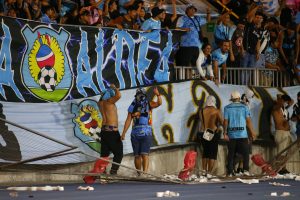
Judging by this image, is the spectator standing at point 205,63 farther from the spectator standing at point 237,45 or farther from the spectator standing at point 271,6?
the spectator standing at point 271,6

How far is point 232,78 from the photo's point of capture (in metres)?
24.5

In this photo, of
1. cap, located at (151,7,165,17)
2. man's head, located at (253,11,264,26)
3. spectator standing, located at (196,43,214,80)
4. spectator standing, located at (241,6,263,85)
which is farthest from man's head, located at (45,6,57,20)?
man's head, located at (253,11,264,26)

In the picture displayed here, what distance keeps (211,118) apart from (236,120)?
0.58m

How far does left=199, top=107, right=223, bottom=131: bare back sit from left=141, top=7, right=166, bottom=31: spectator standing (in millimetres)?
2262

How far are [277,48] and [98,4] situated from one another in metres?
5.42

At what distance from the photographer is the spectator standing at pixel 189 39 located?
23453 mm

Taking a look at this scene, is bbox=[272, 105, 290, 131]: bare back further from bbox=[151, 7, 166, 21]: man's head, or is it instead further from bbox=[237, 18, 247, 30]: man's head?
bbox=[151, 7, 166, 21]: man's head

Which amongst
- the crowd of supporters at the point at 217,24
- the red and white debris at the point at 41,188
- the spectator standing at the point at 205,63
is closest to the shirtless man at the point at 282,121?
the crowd of supporters at the point at 217,24

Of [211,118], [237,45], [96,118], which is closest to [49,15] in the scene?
[96,118]

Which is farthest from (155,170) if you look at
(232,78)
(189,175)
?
(232,78)

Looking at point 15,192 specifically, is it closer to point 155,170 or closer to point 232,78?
point 155,170

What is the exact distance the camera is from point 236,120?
22750 mm

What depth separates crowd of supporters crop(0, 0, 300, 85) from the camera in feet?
70.9

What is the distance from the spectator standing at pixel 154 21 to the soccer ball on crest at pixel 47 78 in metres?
3.24
